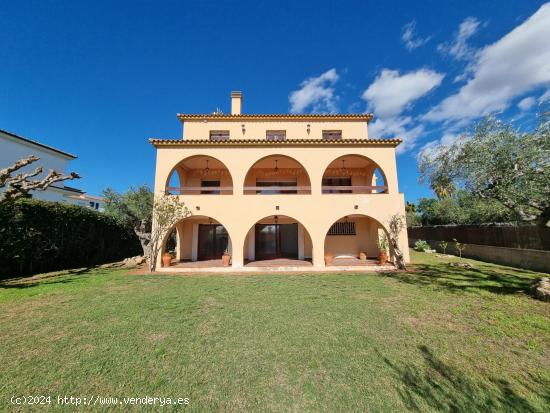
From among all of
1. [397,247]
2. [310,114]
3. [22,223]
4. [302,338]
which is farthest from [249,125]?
[302,338]

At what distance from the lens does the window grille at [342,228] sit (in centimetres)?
1659

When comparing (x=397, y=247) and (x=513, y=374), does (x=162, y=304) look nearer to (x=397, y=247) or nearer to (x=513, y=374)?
(x=513, y=374)

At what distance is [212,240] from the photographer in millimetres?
17125

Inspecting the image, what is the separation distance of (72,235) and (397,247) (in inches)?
784

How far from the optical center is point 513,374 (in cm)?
375

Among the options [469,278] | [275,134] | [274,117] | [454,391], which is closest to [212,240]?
[275,134]

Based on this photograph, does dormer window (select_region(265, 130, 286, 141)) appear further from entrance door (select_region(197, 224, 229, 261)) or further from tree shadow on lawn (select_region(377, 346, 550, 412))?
tree shadow on lawn (select_region(377, 346, 550, 412))

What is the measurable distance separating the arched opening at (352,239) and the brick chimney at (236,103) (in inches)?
478

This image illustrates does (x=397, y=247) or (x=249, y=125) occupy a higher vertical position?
(x=249, y=125)

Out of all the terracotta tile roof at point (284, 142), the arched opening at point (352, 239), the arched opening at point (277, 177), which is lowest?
the arched opening at point (352, 239)

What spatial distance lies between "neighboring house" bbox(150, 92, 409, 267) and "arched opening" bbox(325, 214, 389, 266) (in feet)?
0.25

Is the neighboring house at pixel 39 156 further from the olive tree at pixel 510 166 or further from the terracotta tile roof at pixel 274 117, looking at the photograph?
the olive tree at pixel 510 166

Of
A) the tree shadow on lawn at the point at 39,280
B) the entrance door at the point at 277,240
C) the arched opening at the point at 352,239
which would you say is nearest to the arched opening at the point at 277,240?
the entrance door at the point at 277,240

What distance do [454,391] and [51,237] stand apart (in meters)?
18.2
